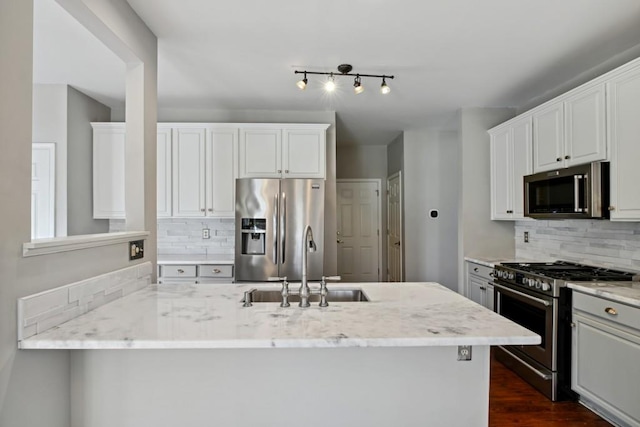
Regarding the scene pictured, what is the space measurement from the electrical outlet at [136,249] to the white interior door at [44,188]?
2062 mm

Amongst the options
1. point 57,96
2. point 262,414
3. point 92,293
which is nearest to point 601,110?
point 262,414

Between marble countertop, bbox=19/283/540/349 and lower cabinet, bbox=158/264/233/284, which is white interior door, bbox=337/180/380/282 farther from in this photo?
marble countertop, bbox=19/283/540/349

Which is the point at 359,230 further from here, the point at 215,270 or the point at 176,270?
the point at 176,270

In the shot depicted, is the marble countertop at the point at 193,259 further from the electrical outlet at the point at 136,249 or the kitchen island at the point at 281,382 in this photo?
the kitchen island at the point at 281,382

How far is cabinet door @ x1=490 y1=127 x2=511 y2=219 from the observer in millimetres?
3705

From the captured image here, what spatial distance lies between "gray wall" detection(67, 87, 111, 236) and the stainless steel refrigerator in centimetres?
162

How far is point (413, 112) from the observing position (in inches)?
172

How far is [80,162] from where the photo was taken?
148 inches

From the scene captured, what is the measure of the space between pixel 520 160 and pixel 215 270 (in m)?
3.17

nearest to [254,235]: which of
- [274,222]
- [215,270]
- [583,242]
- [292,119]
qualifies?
[274,222]

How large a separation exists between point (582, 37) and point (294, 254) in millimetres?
2904

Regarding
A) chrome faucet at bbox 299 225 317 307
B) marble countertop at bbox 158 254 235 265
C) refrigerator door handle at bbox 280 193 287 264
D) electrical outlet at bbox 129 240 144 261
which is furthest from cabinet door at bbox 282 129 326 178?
chrome faucet at bbox 299 225 317 307

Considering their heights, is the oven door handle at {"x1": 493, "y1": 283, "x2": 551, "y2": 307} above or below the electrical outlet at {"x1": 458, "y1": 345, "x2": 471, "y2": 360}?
below

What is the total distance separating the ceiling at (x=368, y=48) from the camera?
85.8 inches
